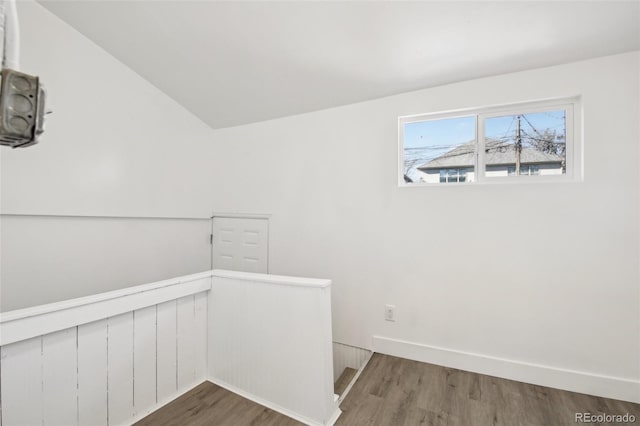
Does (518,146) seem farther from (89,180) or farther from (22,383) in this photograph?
(89,180)

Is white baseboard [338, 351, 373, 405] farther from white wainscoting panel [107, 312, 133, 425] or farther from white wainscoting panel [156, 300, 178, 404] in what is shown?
white wainscoting panel [107, 312, 133, 425]

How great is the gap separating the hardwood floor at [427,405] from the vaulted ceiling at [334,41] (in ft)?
7.04

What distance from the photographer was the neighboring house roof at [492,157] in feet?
6.66

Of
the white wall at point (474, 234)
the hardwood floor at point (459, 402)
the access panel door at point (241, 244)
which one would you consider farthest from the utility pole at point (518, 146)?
the access panel door at point (241, 244)

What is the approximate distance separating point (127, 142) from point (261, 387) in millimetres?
2301

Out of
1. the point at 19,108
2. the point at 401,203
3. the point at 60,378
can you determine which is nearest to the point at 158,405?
the point at 60,378

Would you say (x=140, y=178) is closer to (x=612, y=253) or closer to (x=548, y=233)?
(x=548, y=233)

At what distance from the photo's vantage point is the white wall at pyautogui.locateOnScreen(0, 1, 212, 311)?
1.93 metres

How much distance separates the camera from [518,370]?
1930 mm

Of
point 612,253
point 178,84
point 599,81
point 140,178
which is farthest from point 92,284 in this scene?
point 599,81

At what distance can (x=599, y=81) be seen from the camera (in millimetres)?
1792

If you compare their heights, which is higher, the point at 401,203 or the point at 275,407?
the point at 401,203

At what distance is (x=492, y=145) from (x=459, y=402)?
179cm

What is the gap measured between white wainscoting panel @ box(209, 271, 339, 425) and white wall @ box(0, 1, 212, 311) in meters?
1.14
